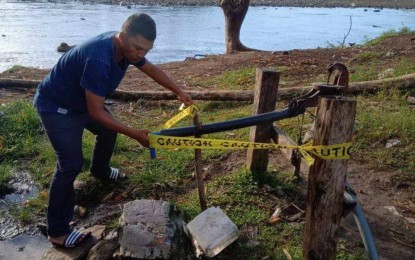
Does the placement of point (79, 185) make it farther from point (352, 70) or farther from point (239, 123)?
point (352, 70)

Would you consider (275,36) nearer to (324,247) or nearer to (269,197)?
(269,197)

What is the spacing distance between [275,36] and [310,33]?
7.26 ft

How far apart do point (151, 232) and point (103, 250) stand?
0.44 meters

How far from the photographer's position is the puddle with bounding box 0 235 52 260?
12.2 ft

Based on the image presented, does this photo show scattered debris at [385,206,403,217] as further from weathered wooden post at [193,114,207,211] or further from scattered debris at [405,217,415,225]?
weathered wooden post at [193,114,207,211]

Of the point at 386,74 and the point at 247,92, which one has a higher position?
the point at 386,74

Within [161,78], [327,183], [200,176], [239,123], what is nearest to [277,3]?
[161,78]

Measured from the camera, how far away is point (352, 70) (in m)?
8.38

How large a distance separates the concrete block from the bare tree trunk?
9729 mm

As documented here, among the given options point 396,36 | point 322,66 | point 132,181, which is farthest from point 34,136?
point 396,36

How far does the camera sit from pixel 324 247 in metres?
2.96

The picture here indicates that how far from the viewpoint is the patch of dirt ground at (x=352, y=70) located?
3764 millimetres

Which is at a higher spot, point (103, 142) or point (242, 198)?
point (103, 142)

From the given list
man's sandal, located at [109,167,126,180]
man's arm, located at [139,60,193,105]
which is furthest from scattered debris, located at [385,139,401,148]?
man's sandal, located at [109,167,126,180]
